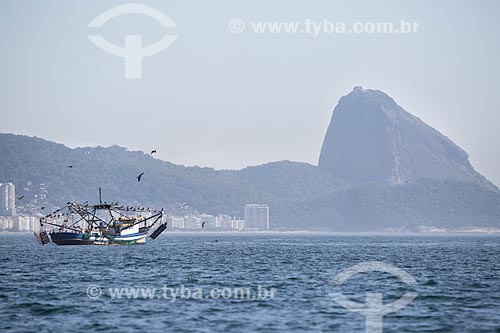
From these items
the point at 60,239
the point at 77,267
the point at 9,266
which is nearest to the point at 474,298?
the point at 77,267

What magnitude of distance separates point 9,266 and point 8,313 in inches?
1762

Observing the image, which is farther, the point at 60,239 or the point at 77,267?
the point at 60,239

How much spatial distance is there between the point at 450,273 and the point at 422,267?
34.1 feet

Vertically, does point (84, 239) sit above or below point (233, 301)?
above

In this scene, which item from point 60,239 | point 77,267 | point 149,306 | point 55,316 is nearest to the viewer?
point 55,316

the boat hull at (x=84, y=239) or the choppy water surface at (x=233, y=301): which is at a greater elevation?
the boat hull at (x=84, y=239)

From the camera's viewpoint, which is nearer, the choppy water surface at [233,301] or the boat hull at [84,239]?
the choppy water surface at [233,301]

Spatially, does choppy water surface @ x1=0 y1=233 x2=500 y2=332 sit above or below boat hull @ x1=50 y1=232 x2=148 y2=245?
below

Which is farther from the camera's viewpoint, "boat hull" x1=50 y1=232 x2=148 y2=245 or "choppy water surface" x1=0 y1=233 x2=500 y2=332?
"boat hull" x1=50 y1=232 x2=148 y2=245

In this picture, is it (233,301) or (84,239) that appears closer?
(233,301)

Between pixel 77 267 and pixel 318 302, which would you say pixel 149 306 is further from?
pixel 77 267

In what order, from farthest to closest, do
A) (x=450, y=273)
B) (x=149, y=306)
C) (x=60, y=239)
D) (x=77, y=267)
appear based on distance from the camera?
(x=60, y=239) → (x=77, y=267) → (x=450, y=273) → (x=149, y=306)

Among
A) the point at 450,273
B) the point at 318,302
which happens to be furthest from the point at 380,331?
the point at 450,273

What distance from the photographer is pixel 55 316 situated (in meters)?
51.6
